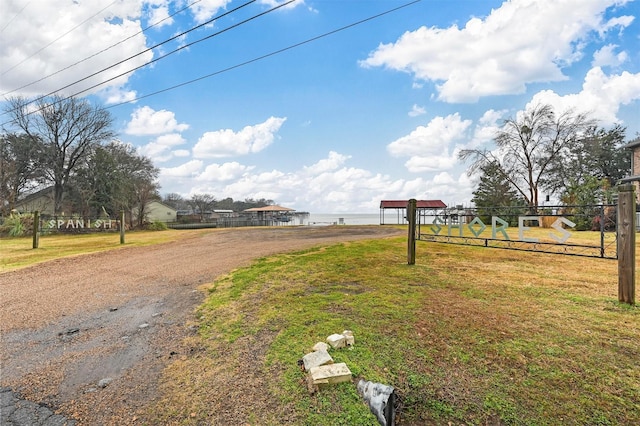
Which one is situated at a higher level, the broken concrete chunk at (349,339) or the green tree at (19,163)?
the green tree at (19,163)

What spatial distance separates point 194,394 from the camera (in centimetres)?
233

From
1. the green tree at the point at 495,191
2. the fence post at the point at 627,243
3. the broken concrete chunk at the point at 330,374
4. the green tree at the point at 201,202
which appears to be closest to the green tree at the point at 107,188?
the green tree at the point at 201,202

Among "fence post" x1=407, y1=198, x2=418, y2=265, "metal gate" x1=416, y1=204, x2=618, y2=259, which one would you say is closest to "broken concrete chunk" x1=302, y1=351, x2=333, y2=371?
"metal gate" x1=416, y1=204, x2=618, y2=259

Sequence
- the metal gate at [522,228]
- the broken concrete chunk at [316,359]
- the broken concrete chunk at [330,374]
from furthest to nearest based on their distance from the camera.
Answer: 1. the metal gate at [522,228]
2. the broken concrete chunk at [316,359]
3. the broken concrete chunk at [330,374]

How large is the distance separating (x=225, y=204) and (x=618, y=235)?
54.4 metres

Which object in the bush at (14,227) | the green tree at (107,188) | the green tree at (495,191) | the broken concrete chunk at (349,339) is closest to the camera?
the broken concrete chunk at (349,339)

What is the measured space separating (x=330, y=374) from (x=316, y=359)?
25cm

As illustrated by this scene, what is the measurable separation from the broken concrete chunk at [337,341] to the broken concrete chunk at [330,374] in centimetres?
38

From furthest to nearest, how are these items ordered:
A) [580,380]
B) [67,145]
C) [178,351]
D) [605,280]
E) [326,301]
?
[67,145]
[605,280]
[326,301]
[178,351]
[580,380]

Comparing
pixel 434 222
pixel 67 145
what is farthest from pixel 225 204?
pixel 434 222

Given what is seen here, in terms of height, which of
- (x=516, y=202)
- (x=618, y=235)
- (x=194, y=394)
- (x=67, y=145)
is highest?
(x=67, y=145)

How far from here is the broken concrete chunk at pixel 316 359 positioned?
2.49 meters

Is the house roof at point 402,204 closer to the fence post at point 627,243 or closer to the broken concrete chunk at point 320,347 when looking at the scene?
the fence post at point 627,243

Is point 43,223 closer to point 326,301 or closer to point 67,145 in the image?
point 67,145
